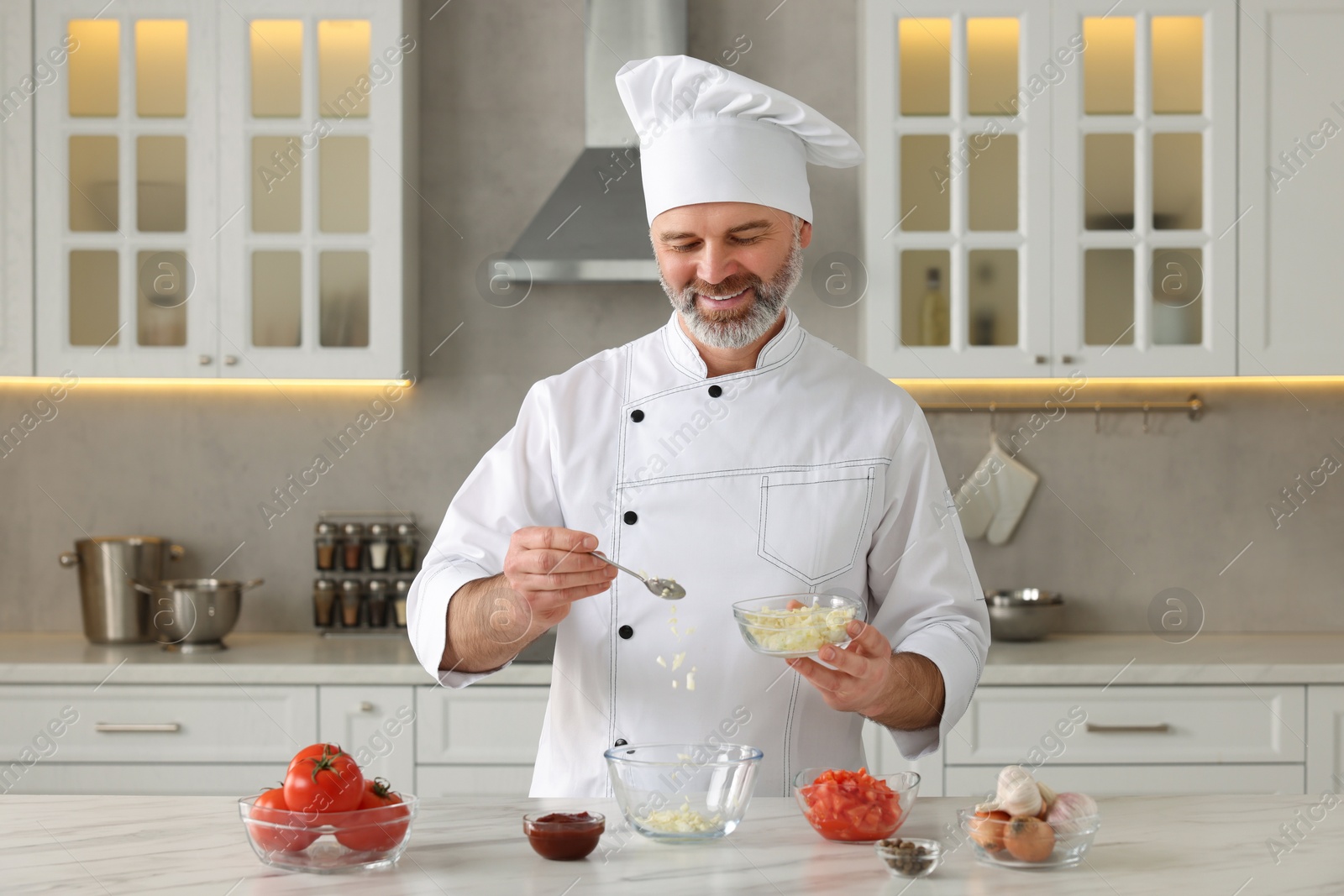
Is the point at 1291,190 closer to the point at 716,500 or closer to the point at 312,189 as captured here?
the point at 716,500

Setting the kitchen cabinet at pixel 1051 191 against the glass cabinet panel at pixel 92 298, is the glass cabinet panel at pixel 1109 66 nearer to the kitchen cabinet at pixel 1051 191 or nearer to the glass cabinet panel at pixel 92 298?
the kitchen cabinet at pixel 1051 191

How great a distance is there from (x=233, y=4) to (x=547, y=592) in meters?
2.29

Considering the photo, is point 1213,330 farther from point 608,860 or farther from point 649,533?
point 608,860

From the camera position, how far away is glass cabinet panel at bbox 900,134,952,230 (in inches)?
115

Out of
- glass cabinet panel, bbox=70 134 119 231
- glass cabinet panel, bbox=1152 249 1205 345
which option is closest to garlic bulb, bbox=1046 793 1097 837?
glass cabinet panel, bbox=1152 249 1205 345

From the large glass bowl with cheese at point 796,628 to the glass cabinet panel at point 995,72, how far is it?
1981mm

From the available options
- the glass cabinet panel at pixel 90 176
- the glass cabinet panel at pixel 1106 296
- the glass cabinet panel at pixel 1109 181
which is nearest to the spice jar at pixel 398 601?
the glass cabinet panel at pixel 90 176

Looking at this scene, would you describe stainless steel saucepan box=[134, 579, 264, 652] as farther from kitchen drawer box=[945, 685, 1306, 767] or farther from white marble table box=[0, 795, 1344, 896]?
kitchen drawer box=[945, 685, 1306, 767]

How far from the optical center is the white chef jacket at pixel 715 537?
1.59m

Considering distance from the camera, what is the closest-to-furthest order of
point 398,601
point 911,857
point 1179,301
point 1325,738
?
point 911,857
point 1325,738
point 1179,301
point 398,601

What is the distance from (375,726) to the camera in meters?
2.66

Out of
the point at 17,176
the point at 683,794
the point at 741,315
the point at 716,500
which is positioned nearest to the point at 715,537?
the point at 716,500

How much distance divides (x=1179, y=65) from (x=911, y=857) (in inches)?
99.6

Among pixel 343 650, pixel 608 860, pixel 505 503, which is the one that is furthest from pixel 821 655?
pixel 343 650
